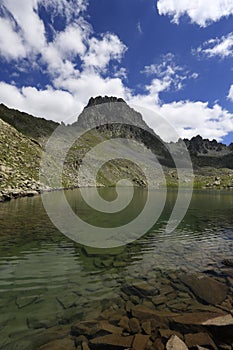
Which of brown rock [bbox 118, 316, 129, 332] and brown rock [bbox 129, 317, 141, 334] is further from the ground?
brown rock [bbox 118, 316, 129, 332]

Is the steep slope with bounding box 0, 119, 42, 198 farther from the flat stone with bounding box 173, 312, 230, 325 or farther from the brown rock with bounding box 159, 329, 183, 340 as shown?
the brown rock with bounding box 159, 329, 183, 340

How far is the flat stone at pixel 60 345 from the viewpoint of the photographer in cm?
817

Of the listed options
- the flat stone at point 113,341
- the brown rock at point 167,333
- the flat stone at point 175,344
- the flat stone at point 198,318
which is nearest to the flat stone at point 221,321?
the flat stone at point 198,318

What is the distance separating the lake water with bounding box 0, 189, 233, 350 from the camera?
1023cm

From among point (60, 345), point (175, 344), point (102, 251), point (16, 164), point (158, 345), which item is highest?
point (16, 164)

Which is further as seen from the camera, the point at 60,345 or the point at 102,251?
the point at 102,251

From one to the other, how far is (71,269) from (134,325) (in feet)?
23.4

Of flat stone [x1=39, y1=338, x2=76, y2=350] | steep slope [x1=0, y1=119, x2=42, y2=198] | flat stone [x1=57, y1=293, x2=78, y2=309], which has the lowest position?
flat stone [x1=39, y1=338, x2=76, y2=350]

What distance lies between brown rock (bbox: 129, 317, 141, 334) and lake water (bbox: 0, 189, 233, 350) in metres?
1.64

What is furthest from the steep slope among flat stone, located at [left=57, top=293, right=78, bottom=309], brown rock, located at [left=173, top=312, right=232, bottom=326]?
brown rock, located at [left=173, top=312, right=232, bottom=326]

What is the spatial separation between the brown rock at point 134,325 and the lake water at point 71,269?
5.37ft

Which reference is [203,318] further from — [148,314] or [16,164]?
[16,164]

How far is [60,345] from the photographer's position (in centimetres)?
831

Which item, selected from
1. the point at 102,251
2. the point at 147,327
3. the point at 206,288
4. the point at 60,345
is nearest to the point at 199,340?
the point at 147,327
